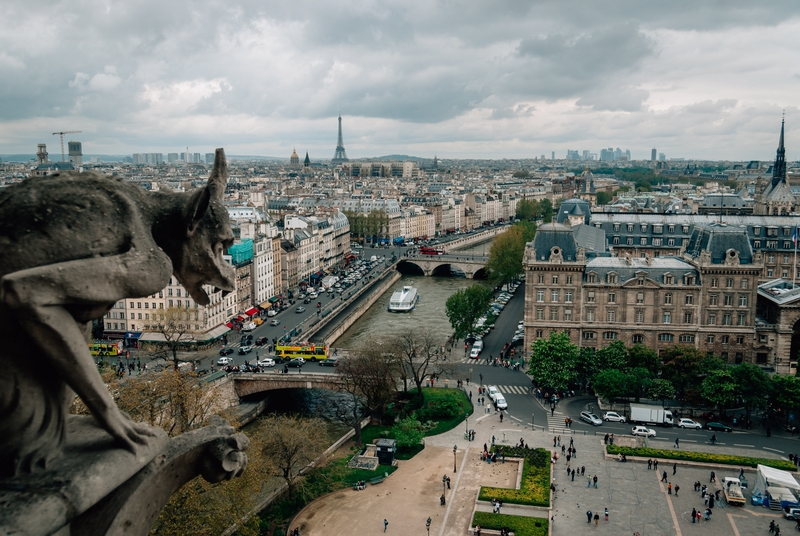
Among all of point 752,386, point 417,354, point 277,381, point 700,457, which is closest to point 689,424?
point 752,386

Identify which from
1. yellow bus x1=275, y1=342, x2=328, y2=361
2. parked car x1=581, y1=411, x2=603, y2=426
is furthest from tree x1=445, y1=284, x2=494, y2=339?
parked car x1=581, y1=411, x2=603, y2=426

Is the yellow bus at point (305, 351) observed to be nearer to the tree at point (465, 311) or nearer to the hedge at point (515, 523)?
the tree at point (465, 311)

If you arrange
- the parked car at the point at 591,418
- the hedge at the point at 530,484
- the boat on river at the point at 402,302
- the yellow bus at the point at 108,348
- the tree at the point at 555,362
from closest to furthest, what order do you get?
the hedge at the point at 530,484, the parked car at the point at 591,418, the tree at the point at 555,362, the yellow bus at the point at 108,348, the boat on river at the point at 402,302

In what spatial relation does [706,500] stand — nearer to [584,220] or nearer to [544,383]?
[544,383]

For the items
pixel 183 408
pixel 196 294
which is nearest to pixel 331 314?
pixel 183 408

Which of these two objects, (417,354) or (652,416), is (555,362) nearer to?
(652,416)

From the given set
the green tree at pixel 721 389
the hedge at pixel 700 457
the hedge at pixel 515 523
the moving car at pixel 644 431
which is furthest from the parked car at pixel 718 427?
the hedge at pixel 515 523

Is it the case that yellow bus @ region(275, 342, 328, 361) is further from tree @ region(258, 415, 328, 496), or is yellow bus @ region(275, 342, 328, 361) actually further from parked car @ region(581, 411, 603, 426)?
parked car @ region(581, 411, 603, 426)
